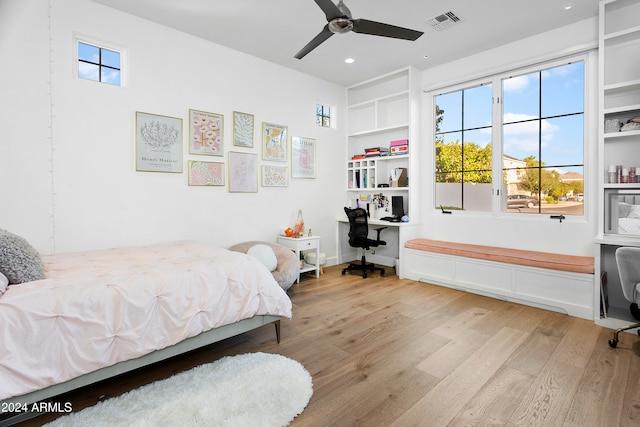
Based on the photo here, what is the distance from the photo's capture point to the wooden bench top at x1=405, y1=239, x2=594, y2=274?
3.27 metres

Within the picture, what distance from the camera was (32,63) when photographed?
289 centimetres

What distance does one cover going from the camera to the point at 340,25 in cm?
272

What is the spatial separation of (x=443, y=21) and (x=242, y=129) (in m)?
2.66

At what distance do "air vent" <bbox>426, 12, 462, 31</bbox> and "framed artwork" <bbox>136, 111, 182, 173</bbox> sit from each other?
9.84ft

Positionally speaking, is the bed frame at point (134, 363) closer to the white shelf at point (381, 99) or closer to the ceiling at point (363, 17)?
the ceiling at point (363, 17)

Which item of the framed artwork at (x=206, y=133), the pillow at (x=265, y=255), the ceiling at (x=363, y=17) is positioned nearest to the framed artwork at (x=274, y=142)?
the framed artwork at (x=206, y=133)

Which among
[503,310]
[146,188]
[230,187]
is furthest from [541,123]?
[146,188]

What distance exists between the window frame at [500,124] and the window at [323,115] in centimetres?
164

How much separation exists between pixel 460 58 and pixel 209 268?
4.33m

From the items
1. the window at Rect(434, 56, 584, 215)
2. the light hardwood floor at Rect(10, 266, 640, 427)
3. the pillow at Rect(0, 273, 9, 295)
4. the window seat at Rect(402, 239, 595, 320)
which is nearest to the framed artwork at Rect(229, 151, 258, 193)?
the light hardwood floor at Rect(10, 266, 640, 427)

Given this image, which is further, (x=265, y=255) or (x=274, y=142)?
(x=274, y=142)

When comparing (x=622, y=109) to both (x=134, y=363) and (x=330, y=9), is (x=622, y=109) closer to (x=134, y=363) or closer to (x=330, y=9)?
(x=330, y=9)

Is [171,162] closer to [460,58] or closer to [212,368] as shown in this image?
[212,368]

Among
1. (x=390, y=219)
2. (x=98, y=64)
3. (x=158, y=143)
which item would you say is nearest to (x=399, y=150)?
(x=390, y=219)
